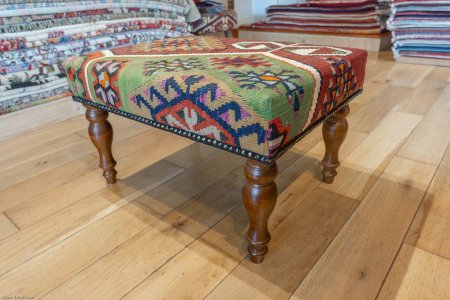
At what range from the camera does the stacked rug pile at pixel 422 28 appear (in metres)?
1.75

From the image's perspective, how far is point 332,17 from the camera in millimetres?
2346

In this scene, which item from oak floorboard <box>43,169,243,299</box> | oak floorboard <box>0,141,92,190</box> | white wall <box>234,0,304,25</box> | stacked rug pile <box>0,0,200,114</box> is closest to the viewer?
oak floorboard <box>43,169,243,299</box>

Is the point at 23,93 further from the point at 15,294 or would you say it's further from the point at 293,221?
the point at 293,221

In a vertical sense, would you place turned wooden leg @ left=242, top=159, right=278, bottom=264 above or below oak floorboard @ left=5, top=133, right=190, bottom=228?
above

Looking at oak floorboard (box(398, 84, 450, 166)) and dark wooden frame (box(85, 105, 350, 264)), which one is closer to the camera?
dark wooden frame (box(85, 105, 350, 264))

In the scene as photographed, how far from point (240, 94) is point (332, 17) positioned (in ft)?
7.09

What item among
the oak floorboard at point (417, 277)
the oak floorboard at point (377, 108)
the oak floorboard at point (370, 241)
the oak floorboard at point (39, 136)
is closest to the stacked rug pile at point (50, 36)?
the oak floorboard at point (39, 136)

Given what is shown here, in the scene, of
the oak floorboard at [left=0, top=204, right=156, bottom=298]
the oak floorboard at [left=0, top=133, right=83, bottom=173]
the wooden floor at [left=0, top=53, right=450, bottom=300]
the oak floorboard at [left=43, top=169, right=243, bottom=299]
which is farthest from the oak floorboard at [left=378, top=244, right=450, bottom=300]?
the oak floorboard at [left=0, top=133, right=83, bottom=173]

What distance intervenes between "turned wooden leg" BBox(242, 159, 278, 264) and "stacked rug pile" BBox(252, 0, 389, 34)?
79.3 inches

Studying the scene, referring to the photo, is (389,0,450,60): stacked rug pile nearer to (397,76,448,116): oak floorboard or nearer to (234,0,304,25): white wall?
(397,76,448,116): oak floorboard

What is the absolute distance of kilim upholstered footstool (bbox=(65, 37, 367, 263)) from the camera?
0.51 metres

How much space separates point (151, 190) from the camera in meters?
0.90

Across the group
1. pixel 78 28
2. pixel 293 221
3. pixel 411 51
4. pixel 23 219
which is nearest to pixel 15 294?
pixel 23 219

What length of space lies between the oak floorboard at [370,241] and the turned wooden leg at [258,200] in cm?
10
